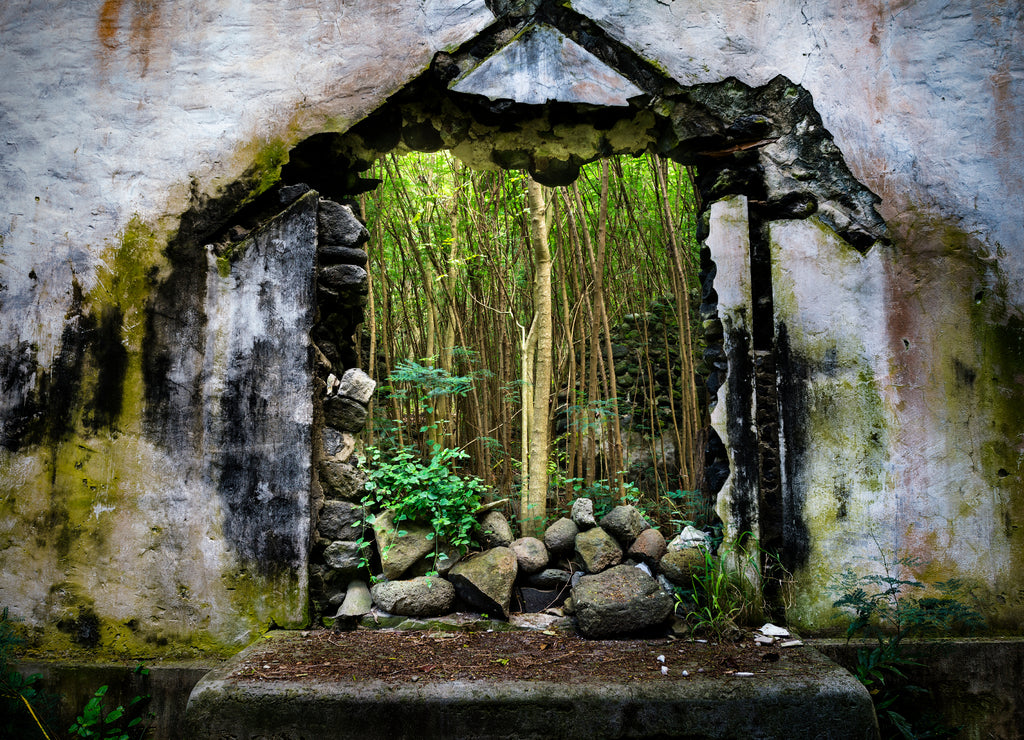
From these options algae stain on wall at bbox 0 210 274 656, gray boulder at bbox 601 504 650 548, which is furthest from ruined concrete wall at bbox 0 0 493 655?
gray boulder at bbox 601 504 650 548

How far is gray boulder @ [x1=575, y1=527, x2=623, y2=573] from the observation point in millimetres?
3043

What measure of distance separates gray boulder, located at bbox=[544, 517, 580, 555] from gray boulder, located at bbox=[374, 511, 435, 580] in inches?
27.1

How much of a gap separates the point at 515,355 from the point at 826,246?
3.38 meters

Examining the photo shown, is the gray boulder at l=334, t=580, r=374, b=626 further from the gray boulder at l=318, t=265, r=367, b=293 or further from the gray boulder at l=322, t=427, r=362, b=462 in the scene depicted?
the gray boulder at l=318, t=265, r=367, b=293

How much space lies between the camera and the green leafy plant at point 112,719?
2279mm

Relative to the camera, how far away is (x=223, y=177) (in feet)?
8.82

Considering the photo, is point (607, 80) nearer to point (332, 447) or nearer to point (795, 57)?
point (795, 57)

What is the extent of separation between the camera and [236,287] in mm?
2629

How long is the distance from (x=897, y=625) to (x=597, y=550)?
4.24ft

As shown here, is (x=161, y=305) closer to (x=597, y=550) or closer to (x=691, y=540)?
(x=597, y=550)

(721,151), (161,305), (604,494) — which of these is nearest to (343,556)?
(161,305)

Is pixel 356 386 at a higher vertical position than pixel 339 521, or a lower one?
higher

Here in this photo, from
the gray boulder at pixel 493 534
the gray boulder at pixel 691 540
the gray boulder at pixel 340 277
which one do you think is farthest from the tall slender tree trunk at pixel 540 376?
the gray boulder at pixel 340 277

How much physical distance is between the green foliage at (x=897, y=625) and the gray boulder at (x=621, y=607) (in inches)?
27.3
